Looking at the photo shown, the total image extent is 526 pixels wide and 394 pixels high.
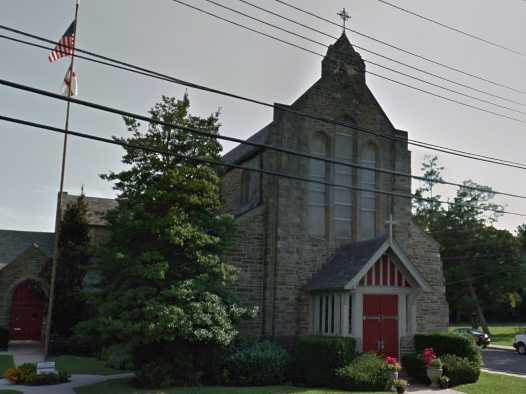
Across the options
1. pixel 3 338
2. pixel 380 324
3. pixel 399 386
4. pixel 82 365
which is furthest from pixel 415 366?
pixel 3 338

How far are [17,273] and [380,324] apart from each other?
24.6 meters

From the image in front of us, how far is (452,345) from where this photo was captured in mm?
19281

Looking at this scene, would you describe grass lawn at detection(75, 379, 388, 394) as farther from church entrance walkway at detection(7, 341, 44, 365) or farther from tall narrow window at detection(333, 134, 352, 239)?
church entrance walkway at detection(7, 341, 44, 365)

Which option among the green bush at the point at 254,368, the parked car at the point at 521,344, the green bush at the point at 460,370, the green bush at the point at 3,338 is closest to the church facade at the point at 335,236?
the green bush at the point at 460,370

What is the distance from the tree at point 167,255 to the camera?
52.6ft

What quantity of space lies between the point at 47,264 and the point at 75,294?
4.03 meters

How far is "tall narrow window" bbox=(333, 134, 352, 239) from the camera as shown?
23.1 metres

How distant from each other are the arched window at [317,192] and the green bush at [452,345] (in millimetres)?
6050

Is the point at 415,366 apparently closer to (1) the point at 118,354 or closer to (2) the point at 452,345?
(2) the point at 452,345

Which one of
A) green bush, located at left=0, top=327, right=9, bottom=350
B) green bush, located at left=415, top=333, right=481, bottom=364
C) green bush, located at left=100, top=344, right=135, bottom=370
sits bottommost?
green bush, located at left=0, top=327, right=9, bottom=350

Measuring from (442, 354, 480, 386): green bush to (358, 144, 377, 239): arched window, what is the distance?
6594 millimetres

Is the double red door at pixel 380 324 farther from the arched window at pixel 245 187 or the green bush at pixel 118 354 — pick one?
the green bush at pixel 118 354

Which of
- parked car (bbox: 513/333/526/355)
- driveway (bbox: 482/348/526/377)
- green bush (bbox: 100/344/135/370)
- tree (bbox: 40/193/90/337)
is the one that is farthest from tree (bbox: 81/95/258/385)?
parked car (bbox: 513/333/526/355)

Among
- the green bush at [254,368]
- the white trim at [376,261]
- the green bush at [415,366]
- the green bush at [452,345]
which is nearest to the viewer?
the green bush at [254,368]
